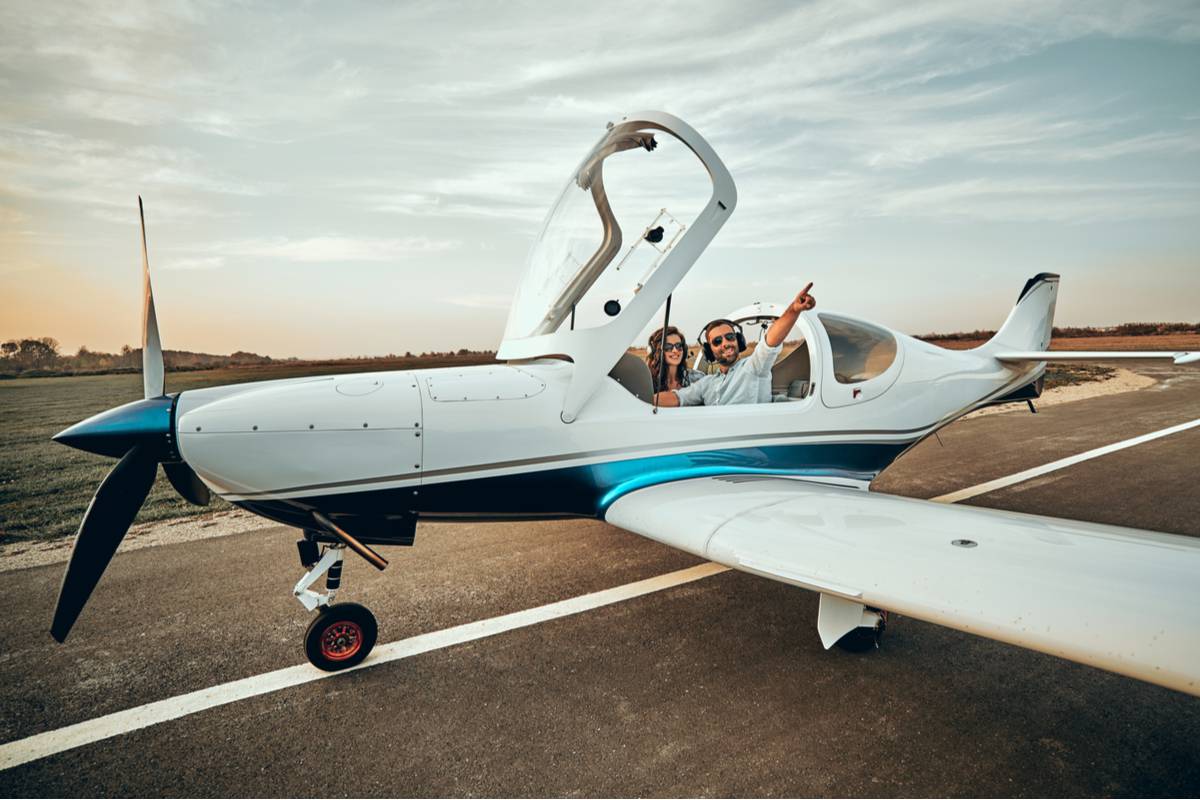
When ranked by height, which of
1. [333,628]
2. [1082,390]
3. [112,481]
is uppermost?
[112,481]

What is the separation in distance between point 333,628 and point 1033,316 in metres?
7.41

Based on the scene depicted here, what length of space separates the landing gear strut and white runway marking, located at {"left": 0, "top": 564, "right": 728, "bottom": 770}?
0.24 feet

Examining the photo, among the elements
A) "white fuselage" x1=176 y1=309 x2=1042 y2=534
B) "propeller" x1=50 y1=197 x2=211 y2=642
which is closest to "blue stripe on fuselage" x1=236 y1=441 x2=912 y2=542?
"white fuselage" x1=176 y1=309 x2=1042 y2=534

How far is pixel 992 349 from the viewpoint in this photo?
589 cm

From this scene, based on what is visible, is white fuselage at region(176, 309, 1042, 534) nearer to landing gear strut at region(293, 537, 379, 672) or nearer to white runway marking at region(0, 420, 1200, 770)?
landing gear strut at region(293, 537, 379, 672)

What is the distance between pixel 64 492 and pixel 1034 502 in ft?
37.2

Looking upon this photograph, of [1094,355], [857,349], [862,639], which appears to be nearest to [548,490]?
[862,639]

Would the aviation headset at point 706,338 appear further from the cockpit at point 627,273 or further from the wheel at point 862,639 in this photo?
the wheel at point 862,639

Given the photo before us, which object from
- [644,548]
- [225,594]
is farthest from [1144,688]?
[225,594]

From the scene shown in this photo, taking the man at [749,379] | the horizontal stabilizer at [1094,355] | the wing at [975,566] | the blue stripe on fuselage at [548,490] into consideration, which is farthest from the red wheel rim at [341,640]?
the horizontal stabilizer at [1094,355]

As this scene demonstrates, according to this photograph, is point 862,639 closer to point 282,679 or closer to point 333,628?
point 333,628

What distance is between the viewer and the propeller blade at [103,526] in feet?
9.57

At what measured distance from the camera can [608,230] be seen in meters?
4.14

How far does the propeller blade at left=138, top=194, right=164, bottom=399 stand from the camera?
3508 millimetres
